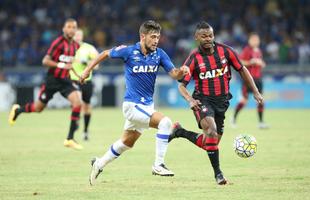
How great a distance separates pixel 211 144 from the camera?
10578 millimetres

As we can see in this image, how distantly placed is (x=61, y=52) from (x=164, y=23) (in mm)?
17841

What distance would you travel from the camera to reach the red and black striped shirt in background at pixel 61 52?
16156 mm

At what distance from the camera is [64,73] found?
16.5 meters

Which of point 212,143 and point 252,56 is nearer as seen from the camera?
point 212,143

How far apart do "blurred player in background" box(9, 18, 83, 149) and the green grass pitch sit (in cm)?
70

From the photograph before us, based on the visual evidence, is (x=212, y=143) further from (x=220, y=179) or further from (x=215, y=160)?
(x=220, y=179)

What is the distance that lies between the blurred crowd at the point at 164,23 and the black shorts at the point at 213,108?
19821 millimetres

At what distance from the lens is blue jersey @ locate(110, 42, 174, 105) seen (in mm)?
10672

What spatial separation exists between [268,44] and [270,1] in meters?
2.75

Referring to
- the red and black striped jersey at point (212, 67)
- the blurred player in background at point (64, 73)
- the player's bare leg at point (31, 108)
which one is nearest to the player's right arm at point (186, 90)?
the red and black striped jersey at point (212, 67)

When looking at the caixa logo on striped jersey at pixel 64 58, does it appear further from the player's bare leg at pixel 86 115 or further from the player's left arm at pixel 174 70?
the player's left arm at pixel 174 70

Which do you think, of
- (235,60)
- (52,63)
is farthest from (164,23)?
(235,60)

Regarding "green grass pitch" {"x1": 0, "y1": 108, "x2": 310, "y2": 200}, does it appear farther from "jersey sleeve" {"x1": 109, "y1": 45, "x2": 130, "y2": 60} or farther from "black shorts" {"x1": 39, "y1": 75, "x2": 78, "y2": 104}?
"jersey sleeve" {"x1": 109, "y1": 45, "x2": 130, "y2": 60}

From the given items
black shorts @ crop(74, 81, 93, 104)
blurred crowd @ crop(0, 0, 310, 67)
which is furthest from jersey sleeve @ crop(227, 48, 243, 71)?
blurred crowd @ crop(0, 0, 310, 67)
